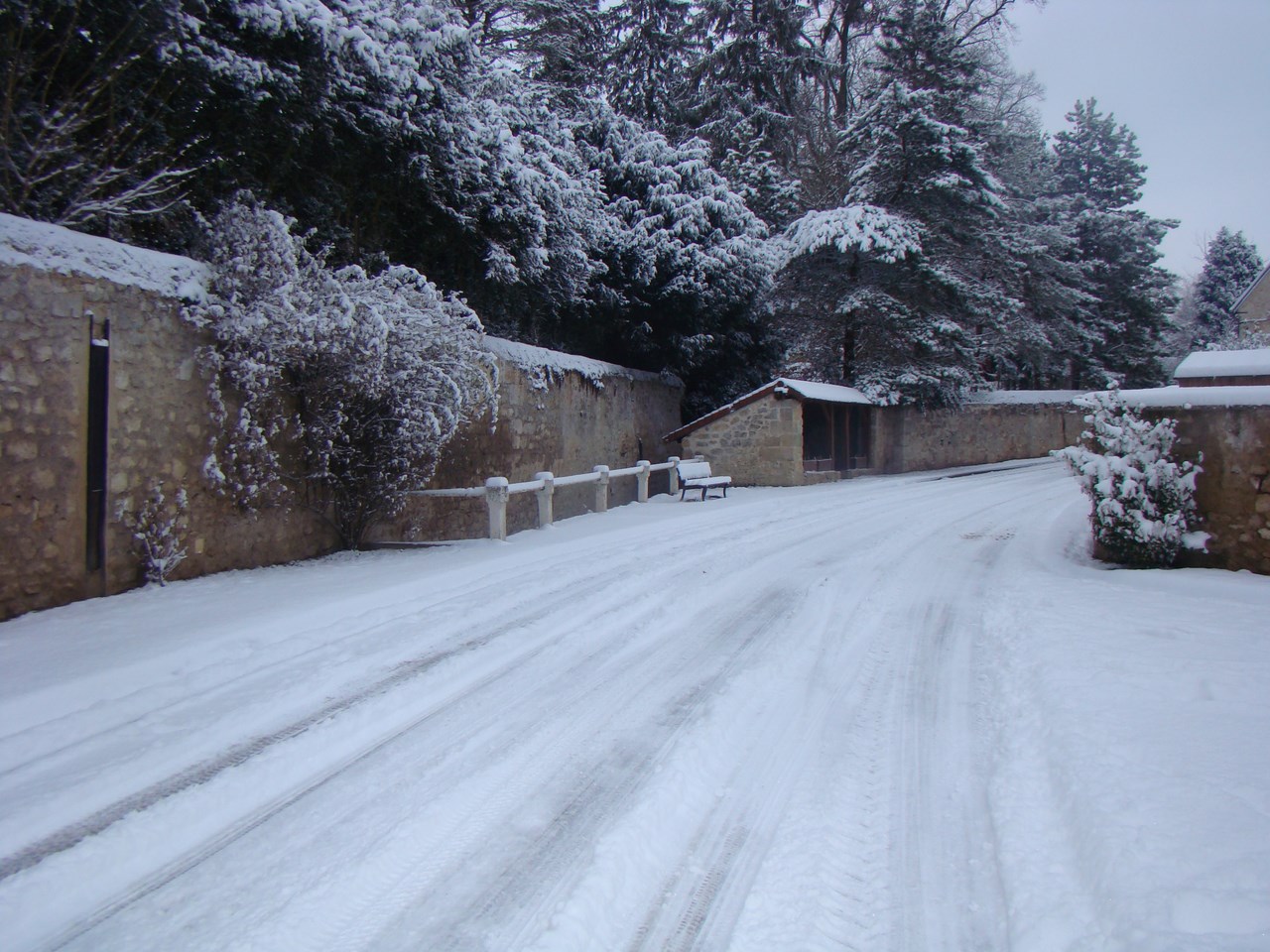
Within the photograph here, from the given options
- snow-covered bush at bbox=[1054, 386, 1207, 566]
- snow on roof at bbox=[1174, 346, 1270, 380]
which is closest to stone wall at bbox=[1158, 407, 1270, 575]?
snow-covered bush at bbox=[1054, 386, 1207, 566]

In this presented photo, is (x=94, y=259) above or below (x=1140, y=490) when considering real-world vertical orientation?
above

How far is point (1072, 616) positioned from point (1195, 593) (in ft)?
4.93

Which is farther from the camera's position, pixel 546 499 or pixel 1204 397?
pixel 546 499

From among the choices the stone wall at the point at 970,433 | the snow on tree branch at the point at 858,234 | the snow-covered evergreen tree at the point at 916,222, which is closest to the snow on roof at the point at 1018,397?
the stone wall at the point at 970,433

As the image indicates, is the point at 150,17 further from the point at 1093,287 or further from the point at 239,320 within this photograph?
the point at 1093,287

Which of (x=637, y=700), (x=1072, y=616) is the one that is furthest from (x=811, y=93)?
(x=637, y=700)

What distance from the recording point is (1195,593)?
603 cm

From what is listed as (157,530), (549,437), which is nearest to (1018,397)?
(549,437)

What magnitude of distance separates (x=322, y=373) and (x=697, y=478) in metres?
9.21

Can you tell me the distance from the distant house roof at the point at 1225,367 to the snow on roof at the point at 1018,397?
14.2 metres

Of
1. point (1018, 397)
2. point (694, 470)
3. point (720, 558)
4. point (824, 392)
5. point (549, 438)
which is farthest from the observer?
point (1018, 397)

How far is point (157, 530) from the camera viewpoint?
635 cm

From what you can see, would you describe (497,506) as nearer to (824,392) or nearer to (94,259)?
(94,259)

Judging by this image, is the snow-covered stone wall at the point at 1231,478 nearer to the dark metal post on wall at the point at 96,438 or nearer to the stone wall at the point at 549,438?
the stone wall at the point at 549,438
